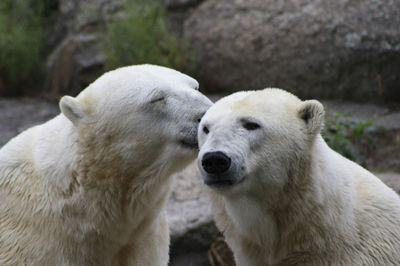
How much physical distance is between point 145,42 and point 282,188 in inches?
205

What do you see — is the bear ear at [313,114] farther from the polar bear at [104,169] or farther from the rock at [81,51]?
the rock at [81,51]

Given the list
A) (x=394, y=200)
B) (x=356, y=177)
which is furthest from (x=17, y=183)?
(x=394, y=200)

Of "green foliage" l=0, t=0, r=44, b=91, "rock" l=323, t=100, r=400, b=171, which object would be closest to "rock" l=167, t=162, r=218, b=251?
"rock" l=323, t=100, r=400, b=171

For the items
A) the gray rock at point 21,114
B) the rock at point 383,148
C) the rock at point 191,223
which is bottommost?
the gray rock at point 21,114

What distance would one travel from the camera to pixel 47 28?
10398mm

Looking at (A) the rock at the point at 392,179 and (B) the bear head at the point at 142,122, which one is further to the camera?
(A) the rock at the point at 392,179

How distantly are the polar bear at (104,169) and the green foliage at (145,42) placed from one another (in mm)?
4101

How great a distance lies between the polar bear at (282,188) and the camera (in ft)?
9.48

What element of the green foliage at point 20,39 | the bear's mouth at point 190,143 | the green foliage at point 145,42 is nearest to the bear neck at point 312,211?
the bear's mouth at point 190,143

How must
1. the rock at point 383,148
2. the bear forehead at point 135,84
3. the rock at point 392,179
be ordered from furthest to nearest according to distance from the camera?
the rock at point 383,148, the rock at point 392,179, the bear forehead at point 135,84

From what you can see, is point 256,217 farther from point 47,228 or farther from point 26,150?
point 26,150

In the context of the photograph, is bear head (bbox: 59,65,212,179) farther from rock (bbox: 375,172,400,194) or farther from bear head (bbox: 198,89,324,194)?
Answer: rock (bbox: 375,172,400,194)

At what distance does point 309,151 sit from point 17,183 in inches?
74.9

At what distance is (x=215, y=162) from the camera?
2.80 m
